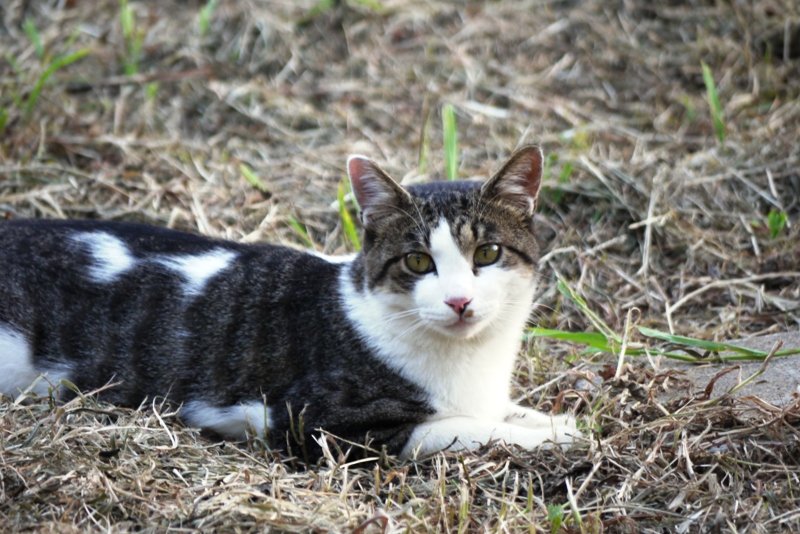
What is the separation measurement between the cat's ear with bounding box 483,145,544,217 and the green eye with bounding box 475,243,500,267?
0.72 feet

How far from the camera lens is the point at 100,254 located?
3.69m

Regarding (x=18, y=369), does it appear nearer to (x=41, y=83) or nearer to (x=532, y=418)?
(x=532, y=418)

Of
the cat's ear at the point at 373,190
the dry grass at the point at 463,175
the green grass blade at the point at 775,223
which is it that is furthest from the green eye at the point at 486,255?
the green grass blade at the point at 775,223

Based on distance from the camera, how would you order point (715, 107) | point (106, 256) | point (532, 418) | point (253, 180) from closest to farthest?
1. point (532, 418)
2. point (106, 256)
3. point (253, 180)
4. point (715, 107)

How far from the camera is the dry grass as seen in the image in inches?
110

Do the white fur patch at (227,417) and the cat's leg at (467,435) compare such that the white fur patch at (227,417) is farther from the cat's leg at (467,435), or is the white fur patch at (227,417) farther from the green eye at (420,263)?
the green eye at (420,263)

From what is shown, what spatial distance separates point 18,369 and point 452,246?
1.91m

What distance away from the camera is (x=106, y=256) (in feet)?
12.1

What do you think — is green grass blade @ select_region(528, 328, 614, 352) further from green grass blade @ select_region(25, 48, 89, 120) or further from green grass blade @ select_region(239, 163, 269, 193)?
green grass blade @ select_region(25, 48, 89, 120)

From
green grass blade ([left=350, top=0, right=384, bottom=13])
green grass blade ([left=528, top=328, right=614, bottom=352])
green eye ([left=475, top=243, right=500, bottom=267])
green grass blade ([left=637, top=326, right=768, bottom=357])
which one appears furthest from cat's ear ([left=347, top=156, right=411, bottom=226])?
green grass blade ([left=350, top=0, right=384, bottom=13])

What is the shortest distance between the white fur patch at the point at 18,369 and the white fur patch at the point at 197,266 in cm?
61

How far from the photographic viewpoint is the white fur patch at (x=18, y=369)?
358 cm

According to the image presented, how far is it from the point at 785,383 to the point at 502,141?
272 cm

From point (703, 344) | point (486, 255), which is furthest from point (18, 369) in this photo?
point (703, 344)
